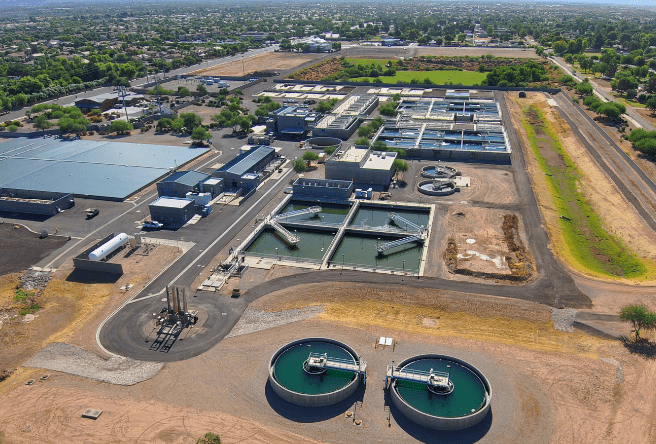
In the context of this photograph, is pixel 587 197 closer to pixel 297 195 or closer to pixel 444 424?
pixel 297 195

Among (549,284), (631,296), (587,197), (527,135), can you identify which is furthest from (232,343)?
(527,135)

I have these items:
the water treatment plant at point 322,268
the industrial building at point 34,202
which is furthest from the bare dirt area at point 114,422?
the industrial building at point 34,202

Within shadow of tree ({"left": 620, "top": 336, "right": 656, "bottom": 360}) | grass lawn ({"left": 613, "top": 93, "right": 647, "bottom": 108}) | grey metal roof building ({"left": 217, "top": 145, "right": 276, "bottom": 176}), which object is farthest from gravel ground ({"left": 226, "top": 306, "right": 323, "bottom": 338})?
grass lawn ({"left": 613, "top": 93, "right": 647, "bottom": 108})

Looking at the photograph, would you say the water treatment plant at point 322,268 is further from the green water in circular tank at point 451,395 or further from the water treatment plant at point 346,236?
the water treatment plant at point 346,236

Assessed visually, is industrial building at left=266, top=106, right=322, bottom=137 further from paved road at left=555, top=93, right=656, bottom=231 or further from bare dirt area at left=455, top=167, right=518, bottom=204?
paved road at left=555, top=93, right=656, bottom=231

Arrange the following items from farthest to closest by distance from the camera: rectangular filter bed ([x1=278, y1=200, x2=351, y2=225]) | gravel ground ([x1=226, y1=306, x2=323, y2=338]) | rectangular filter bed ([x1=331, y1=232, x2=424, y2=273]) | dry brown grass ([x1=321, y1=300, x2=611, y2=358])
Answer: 1. rectangular filter bed ([x1=278, y1=200, x2=351, y2=225])
2. rectangular filter bed ([x1=331, y1=232, x2=424, y2=273])
3. gravel ground ([x1=226, y1=306, x2=323, y2=338])
4. dry brown grass ([x1=321, y1=300, x2=611, y2=358])

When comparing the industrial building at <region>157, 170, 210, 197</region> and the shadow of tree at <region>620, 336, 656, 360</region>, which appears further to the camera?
the industrial building at <region>157, 170, 210, 197</region>

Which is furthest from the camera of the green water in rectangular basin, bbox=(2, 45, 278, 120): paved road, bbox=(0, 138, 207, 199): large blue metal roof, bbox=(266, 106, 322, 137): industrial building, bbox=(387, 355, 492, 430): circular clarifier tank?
bbox=(2, 45, 278, 120): paved road
